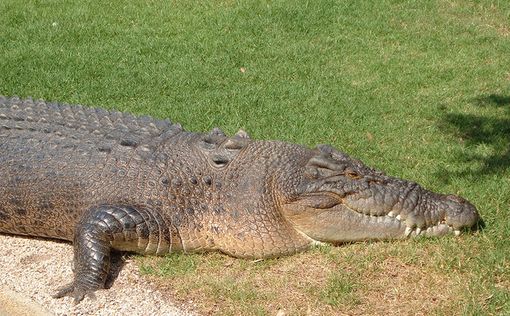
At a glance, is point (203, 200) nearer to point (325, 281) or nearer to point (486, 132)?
point (325, 281)

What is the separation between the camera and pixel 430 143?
268 inches

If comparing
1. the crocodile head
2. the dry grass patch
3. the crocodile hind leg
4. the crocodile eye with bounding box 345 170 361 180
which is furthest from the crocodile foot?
the crocodile eye with bounding box 345 170 361 180

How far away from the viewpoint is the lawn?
4.61m

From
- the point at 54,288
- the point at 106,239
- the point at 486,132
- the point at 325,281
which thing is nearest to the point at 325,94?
the point at 486,132

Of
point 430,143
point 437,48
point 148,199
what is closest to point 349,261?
point 148,199

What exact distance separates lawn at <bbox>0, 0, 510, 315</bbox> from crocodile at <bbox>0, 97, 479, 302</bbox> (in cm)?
14

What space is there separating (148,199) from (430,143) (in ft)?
9.81

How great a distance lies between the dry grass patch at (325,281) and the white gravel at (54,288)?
13cm

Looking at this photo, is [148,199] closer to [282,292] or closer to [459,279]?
[282,292]

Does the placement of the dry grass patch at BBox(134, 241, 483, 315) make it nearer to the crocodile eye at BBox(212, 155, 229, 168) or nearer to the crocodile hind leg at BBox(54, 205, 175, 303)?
the crocodile hind leg at BBox(54, 205, 175, 303)

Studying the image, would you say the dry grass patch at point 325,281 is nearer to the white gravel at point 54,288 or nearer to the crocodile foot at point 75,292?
the white gravel at point 54,288

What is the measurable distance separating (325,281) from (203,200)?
1.00 metres

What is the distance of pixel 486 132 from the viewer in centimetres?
708

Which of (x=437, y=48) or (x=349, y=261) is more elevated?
(x=437, y=48)
